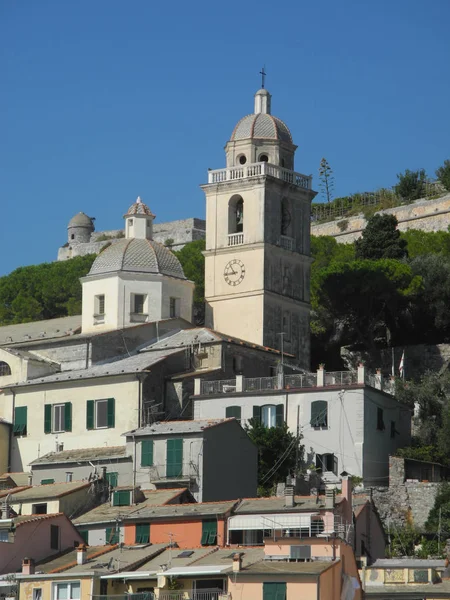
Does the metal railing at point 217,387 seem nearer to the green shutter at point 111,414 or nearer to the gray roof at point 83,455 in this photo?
the green shutter at point 111,414

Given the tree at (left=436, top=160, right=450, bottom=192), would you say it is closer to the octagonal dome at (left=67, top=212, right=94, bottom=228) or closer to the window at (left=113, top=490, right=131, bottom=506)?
the octagonal dome at (left=67, top=212, right=94, bottom=228)

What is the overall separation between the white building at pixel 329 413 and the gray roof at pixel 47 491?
339 inches

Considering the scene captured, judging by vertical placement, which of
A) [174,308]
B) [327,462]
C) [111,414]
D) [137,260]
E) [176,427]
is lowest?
[327,462]

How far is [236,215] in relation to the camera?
256 ft

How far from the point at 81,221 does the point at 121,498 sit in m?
86.4

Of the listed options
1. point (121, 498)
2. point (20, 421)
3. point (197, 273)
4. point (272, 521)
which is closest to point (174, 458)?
point (121, 498)

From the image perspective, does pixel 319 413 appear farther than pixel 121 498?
Yes

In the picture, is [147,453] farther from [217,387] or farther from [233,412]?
[217,387]

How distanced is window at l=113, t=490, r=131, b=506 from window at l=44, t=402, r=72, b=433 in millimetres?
10313

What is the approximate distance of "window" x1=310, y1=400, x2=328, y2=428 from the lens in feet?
211

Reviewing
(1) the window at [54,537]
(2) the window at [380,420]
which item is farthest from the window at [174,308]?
(1) the window at [54,537]

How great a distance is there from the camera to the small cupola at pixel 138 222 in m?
78.1

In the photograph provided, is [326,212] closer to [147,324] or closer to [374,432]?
[147,324]

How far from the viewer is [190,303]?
77.0m
